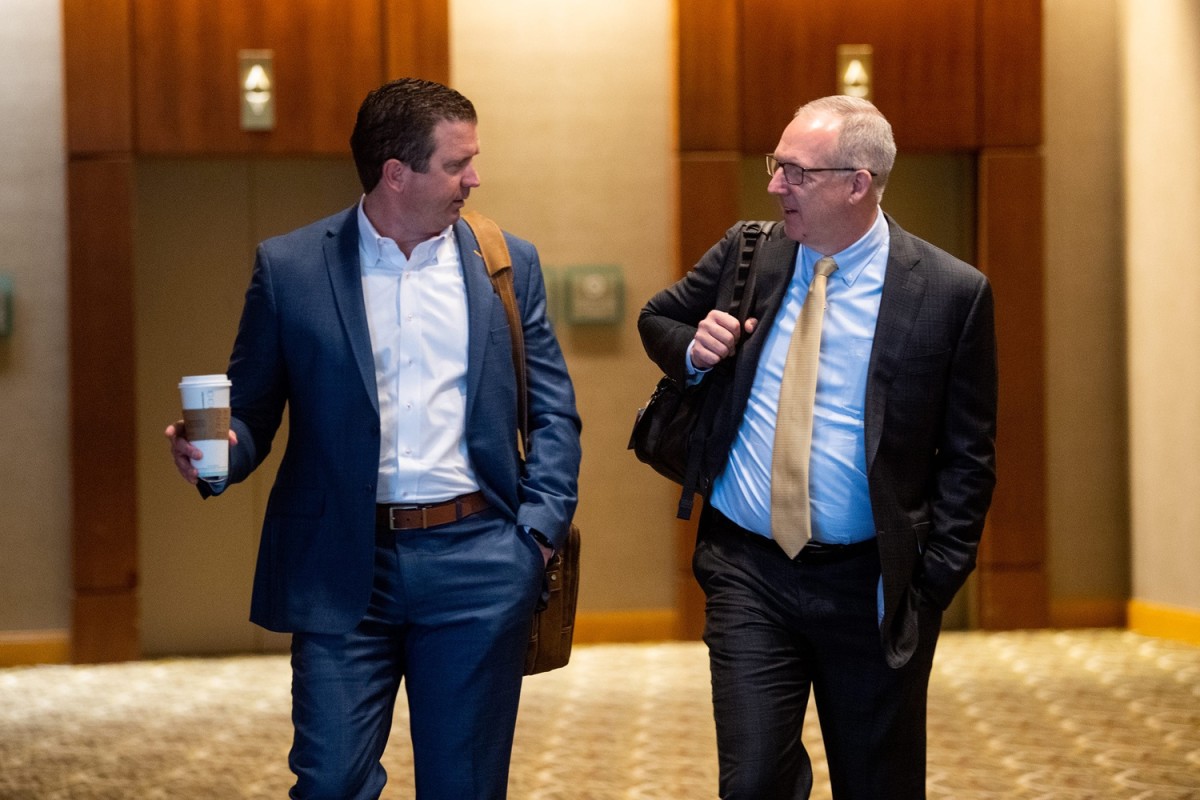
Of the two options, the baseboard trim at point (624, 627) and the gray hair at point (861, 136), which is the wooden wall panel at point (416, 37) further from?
the gray hair at point (861, 136)

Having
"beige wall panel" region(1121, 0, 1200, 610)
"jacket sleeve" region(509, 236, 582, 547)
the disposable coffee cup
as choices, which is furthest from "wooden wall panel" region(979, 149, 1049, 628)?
the disposable coffee cup

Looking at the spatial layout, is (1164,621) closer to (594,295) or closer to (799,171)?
(594,295)

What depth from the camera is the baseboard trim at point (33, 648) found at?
25.1 ft

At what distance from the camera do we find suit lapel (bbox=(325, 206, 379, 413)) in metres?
3.01

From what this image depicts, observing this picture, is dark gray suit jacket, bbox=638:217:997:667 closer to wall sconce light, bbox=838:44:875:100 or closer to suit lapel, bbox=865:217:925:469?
suit lapel, bbox=865:217:925:469

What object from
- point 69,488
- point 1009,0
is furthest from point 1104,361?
point 69,488

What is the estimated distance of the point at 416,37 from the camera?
783cm

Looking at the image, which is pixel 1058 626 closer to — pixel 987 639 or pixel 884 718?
pixel 987 639

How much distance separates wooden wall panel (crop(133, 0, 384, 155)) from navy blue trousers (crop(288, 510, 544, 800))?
513 cm

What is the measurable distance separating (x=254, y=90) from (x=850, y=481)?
542cm

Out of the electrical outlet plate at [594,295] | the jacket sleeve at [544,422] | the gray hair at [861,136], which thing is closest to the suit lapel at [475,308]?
the jacket sleeve at [544,422]

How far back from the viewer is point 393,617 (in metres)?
3.02

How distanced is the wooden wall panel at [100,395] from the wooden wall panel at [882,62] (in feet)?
10.9

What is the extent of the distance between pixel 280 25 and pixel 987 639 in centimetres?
490
